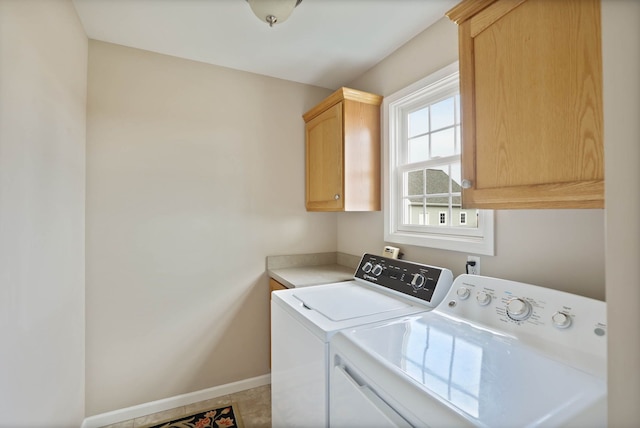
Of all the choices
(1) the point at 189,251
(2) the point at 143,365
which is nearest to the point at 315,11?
(1) the point at 189,251

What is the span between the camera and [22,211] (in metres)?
1.06

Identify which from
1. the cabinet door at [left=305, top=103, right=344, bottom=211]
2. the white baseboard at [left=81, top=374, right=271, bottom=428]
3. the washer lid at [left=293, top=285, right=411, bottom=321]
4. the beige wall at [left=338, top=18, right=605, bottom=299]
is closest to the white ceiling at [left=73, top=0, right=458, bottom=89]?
the beige wall at [left=338, top=18, right=605, bottom=299]

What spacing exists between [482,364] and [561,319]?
13.5 inches

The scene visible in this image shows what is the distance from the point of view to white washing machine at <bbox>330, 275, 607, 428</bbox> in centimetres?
69

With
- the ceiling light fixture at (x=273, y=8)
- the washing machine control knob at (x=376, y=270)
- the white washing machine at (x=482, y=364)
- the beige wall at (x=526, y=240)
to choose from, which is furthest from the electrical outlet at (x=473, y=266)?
the ceiling light fixture at (x=273, y=8)

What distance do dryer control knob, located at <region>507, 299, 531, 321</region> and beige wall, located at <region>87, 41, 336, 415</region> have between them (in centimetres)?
168

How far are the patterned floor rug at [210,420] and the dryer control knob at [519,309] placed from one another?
1762 millimetres

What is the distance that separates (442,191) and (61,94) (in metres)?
2.09

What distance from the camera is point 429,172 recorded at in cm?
191

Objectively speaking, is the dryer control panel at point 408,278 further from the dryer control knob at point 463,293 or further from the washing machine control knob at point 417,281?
the dryer control knob at point 463,293

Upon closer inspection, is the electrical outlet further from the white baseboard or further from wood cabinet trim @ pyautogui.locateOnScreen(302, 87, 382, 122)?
the white baseboard

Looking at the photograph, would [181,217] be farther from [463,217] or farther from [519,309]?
[519,309]

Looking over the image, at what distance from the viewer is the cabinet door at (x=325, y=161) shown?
2082 mm

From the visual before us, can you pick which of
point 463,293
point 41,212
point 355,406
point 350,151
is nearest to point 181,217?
point 41,212
